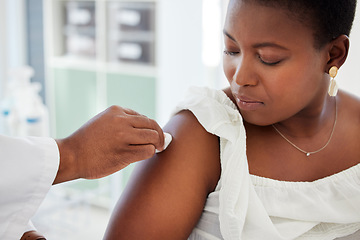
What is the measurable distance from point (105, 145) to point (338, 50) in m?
0.56

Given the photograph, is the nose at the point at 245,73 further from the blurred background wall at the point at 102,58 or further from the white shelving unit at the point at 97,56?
the white shelving unit at the point at 97,56

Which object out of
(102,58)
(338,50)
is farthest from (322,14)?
(102,58)


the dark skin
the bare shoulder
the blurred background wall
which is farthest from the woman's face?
the blurred background wall

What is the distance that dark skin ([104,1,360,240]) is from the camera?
0.89m

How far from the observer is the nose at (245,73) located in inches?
35.7

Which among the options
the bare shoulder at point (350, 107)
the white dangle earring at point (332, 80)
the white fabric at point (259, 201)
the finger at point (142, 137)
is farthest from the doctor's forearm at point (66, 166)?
the bare shoulder at point (350, 107)

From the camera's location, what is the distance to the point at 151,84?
3256 mm

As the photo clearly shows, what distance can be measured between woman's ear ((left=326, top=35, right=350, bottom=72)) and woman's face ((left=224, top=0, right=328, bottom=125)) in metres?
0.03

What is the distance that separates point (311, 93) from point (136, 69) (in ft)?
7.96

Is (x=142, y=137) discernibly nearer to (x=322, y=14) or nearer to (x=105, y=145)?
(x=105, y=145)

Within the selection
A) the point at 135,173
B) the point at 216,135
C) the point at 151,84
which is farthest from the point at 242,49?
the point at 151,84

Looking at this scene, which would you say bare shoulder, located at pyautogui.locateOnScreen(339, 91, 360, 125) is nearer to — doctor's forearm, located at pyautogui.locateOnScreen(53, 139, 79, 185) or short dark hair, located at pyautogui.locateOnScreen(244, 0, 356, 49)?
short dark hair, located at pyautogui.locateOnScreen(244, 0, 356, 49)

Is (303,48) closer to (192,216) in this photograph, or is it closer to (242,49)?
(242,49)

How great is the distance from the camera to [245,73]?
91 cm
